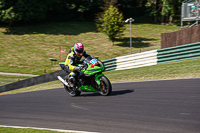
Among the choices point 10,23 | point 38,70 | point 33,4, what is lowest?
point 38,70

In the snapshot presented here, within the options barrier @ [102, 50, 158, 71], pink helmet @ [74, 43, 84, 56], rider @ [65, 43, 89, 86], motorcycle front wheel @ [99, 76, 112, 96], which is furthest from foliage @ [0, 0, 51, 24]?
motorcycle front wheel @ [99, 76, 112, 96]

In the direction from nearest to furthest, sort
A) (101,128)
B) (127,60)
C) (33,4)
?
(101,128), (127,60), (33,4)

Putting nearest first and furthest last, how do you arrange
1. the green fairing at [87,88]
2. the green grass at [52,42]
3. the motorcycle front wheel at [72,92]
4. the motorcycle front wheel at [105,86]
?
the motorcycle front wheel at [105,86]
the green fairing at [87,88]
the motorcycle front wheel at [72,92]
the green grass at [52,42]

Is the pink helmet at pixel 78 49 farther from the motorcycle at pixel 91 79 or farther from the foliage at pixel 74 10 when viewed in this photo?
the foliage at pixel 74 10

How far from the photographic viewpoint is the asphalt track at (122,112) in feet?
18.2

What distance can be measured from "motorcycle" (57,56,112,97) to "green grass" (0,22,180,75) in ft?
68.1

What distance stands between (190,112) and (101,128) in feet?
7.27

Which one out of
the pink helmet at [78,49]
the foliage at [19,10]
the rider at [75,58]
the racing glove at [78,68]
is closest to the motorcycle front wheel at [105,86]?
the racing glove at [78,68]

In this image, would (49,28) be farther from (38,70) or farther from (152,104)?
(152,104)

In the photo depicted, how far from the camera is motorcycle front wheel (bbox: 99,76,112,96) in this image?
8548 mm

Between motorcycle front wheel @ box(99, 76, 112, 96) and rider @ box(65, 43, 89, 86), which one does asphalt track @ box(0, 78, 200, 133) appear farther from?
rider @ box(65, 43, 89, 86)

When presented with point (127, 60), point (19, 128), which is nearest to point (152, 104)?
point (19, 128)

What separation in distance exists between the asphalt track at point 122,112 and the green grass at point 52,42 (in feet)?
71.4

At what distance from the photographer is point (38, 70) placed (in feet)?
100.0
